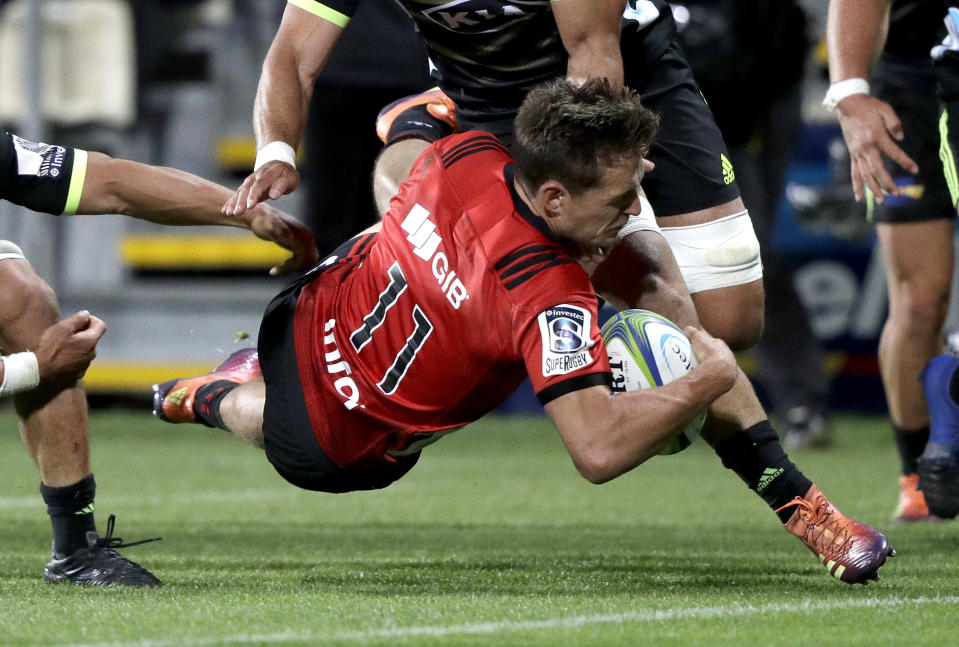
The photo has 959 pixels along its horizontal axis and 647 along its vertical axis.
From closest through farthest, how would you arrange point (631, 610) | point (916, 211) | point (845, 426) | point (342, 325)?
point (631, 610), point (342, 325), point (916, 211), point (845, 426)

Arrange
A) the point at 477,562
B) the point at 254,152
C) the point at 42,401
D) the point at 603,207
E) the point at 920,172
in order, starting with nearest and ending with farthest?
the point at 603,207, the point at 42,401, the point at 477,562, the point at 920,172, the point at 254,152

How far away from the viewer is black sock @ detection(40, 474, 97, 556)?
4.06 metres

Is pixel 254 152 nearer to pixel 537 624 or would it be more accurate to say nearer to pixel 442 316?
pixel 442 316

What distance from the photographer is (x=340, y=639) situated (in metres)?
3.02

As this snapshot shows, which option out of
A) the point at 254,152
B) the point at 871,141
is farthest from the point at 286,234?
the point at 254,152

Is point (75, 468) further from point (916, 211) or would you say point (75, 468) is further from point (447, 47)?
point (916, 211)

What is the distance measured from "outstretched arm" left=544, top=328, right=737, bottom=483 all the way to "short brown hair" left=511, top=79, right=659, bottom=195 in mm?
483

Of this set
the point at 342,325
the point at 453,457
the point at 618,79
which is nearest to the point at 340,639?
the point at 342,325

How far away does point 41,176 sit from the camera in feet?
12.8

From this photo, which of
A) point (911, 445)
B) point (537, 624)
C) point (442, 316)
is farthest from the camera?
point (911, 445)

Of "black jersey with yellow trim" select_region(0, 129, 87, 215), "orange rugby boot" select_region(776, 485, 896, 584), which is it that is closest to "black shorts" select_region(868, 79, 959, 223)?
"orange rugby boot" select_region(776, 485, 896, 584)

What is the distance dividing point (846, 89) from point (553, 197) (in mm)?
1328

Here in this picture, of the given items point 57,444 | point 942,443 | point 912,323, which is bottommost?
point 912,323

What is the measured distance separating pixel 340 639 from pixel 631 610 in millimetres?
715
